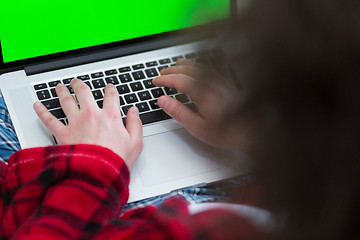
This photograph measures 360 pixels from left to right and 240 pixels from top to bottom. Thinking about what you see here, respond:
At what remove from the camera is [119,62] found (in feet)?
2.65

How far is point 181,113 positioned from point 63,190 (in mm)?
236

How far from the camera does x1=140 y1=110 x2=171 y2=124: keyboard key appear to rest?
2.39 ft

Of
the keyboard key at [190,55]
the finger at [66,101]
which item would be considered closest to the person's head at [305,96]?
the finger at [66,101]

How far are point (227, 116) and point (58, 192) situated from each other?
24 cm

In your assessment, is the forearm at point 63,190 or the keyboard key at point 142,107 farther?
the keyboard key at point 142,107

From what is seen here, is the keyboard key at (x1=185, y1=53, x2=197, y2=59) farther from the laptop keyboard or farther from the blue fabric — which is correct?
the blue fabric

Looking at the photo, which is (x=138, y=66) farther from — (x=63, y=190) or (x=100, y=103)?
(x=63, y=190)

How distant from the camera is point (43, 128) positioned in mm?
705

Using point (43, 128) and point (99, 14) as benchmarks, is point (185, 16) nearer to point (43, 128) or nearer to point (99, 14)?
point (99, 14)

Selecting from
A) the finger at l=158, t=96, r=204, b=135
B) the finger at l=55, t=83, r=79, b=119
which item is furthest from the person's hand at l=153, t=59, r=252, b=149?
the finger at l=55, t=83, r=79, b=119

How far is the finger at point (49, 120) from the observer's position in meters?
0.67

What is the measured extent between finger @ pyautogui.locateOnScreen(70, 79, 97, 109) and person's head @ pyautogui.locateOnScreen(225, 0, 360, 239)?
375 mm

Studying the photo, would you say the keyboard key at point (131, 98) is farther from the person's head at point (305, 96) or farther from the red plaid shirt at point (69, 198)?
the person's head at point (305, 96)

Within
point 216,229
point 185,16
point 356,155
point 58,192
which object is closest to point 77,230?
point 58,192
